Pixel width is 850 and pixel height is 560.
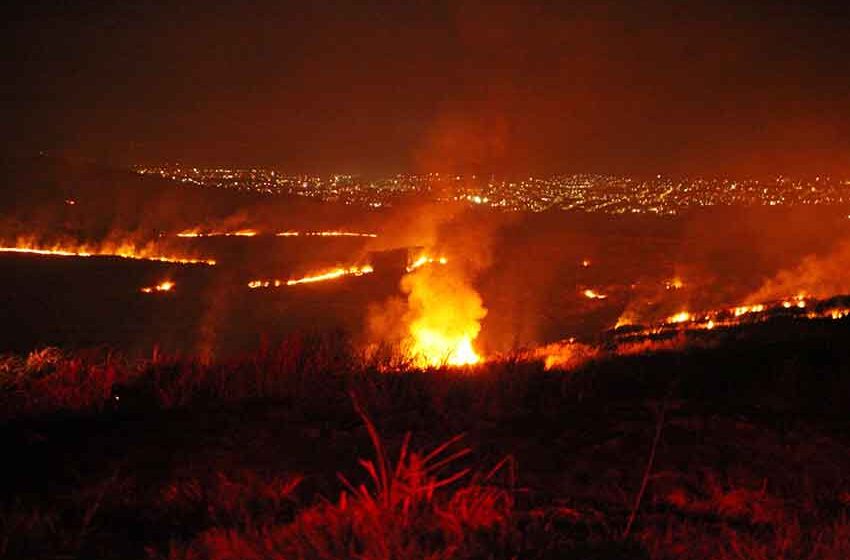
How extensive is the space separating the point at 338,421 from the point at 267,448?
2.81 ft

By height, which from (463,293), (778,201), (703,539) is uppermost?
(778,201)

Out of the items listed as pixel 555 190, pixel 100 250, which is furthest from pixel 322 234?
pixel 555 190

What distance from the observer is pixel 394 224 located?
52.1 m

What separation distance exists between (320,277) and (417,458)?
2960cm

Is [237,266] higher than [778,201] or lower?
lower

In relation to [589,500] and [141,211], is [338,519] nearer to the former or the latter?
[589,500]

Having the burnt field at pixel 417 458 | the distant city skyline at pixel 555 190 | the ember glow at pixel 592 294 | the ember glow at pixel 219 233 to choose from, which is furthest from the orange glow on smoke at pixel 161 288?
the distant city skyline at pixel 555 190

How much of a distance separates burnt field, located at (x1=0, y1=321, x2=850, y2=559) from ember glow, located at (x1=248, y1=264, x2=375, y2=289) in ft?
70.2

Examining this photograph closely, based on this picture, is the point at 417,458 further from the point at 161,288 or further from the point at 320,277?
the point at 320,277

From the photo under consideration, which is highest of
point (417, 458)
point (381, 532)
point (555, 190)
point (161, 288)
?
point (555, 190)

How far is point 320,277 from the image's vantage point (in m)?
33.2

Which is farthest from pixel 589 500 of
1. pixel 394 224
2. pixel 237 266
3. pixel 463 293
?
pixel 394 224

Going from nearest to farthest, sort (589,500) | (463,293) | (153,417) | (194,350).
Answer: (589,500)
(153,417)
(194,350)
(463,293)

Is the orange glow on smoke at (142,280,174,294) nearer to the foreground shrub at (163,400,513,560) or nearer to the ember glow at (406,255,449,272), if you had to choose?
the ember glow at (406,255,449,272)
